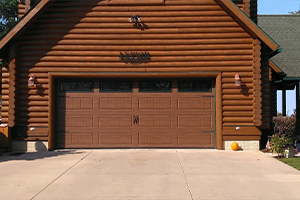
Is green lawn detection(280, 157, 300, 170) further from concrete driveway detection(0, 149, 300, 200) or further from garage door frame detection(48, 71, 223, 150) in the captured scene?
garage door frame detection(48, 71, 223, 150)

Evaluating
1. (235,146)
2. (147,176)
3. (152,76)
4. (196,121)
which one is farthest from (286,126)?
(147,176)

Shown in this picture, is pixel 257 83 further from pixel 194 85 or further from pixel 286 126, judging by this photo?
pixel 286 126

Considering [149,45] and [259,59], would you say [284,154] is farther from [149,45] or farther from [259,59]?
[149,45]

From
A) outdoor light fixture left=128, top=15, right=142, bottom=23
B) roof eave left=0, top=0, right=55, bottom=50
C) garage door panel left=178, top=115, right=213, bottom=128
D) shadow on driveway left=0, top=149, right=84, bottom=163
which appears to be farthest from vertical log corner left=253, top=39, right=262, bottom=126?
roof eave left=0, top=0, right=55, bottom=50

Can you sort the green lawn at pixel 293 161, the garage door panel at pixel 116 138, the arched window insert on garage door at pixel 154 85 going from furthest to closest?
the arched window insert on garage door at pixel 154 85, the garage door panel at pixel 116 138, the green lawn at pixel 293 161

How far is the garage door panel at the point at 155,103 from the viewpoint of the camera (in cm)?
988

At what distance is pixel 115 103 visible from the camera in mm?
9914

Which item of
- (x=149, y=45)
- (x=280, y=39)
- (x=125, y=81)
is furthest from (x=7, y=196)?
(x=280, y=39)

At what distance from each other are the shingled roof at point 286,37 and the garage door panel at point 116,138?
6599mm

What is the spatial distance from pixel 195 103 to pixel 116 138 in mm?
3020

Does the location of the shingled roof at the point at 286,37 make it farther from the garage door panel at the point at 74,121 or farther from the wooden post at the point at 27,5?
the wooden post at the point at 27,5

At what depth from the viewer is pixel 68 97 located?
32.6 ft

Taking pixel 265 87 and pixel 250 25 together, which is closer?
pixel 250 25

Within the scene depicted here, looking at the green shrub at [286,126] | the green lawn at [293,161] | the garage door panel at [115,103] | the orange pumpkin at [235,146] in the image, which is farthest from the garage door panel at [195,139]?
the green shrub at [286,126]
